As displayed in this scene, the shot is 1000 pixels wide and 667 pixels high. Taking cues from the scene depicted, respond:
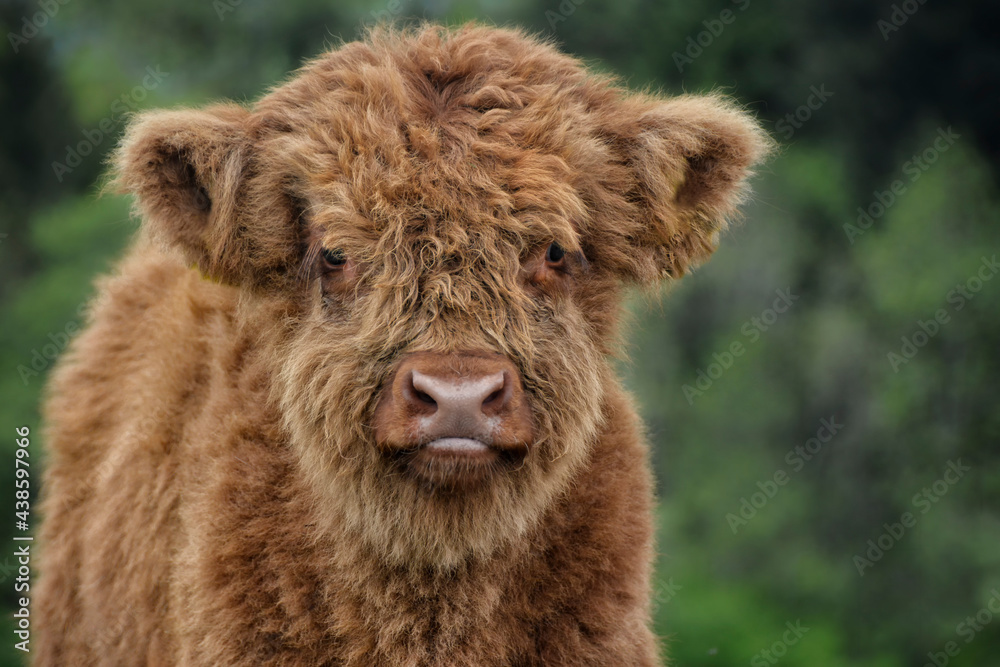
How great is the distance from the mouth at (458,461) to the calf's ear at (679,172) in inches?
41.5

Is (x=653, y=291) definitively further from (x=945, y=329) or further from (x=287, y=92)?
(x=945, y=329)

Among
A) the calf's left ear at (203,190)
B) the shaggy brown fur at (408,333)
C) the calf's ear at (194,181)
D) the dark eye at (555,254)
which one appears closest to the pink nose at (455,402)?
the shaggy brown fur at (408,333)

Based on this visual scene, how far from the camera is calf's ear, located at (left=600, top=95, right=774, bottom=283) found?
3.77m

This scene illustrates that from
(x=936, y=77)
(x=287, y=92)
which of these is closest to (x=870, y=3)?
(x=936, y=77)

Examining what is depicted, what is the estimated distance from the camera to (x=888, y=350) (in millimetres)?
10711

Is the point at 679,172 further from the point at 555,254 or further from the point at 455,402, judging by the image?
the point at 455,402

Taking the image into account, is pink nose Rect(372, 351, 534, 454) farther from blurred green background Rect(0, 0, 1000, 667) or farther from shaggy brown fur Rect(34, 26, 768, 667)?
blurred green background Rect(0, 0, 1000, 667)

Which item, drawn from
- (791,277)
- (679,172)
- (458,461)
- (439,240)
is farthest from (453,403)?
(791,277)

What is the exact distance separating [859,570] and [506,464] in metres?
8.64

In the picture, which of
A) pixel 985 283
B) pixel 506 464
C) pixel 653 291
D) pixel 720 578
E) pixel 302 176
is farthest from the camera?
pixel 720 578

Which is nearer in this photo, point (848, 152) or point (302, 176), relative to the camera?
point (302, 176)

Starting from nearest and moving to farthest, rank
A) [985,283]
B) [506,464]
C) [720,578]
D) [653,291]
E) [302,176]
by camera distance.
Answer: [506,464] → [302,176] → [653,291] → [985,283] → [720,578]

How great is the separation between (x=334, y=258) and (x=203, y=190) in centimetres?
74

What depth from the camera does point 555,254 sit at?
3551 millimetres
